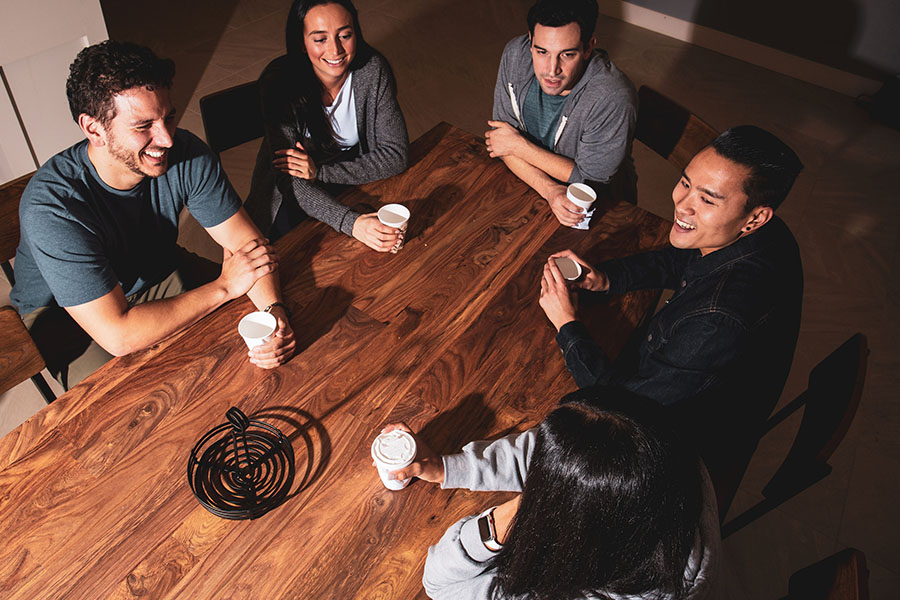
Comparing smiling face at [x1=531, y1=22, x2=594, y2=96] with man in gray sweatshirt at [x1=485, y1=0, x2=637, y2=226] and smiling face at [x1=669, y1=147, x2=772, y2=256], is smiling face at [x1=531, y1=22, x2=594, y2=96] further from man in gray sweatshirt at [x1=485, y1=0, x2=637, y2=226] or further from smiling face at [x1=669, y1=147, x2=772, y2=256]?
smiling face at [x1=669, y1=147, x2=772, y2=256]

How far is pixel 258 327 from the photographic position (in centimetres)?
143

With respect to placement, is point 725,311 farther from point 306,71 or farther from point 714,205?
point 306,71

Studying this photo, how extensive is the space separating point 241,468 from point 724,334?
1.09m

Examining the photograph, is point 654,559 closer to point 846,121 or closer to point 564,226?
point 564,226

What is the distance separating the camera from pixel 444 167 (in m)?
2.08

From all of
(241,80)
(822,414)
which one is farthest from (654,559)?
(241,80)

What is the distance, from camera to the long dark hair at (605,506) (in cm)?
94

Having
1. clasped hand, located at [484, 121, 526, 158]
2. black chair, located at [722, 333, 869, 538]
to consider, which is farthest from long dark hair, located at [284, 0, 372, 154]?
black chair, located at [722, 333, 869, 538]

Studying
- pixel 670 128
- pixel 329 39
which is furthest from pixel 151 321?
pixel 670 128

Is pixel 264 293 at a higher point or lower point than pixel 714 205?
lower

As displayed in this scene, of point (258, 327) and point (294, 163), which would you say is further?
point (294, 163)

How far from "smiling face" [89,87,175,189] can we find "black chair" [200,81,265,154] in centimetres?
48

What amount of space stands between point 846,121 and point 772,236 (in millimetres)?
3289

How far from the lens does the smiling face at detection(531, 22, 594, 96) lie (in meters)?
1.93
